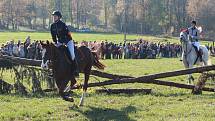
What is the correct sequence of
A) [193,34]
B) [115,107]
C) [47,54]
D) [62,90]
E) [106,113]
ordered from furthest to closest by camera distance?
[193,34] → [115,107] → [62,90] → [47,54] → [106,113]

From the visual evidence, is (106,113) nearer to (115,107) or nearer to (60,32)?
(115,107)

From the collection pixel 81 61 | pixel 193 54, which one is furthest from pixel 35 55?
pixel 81 61

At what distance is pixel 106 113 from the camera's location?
12922mm

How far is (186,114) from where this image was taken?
12.6m

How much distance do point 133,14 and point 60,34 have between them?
11440cm

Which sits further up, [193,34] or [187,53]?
[193,34]

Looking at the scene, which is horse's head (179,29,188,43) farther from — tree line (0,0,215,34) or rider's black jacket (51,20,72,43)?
tree line (0,0,215,34)

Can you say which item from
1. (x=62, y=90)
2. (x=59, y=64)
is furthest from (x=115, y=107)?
(x=59, y=64)

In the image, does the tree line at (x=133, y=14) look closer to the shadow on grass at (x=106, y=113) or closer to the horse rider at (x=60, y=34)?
the horse rider at (x=60, y=34)

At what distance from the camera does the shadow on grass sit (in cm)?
1224

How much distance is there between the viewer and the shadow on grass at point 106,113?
12240 millimetres

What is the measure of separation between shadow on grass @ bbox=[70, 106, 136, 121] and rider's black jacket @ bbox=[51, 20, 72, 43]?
227 centimetres

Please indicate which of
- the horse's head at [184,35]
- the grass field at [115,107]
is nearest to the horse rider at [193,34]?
the horse's head at [184,35]

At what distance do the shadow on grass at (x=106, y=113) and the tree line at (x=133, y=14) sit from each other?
100230mm
